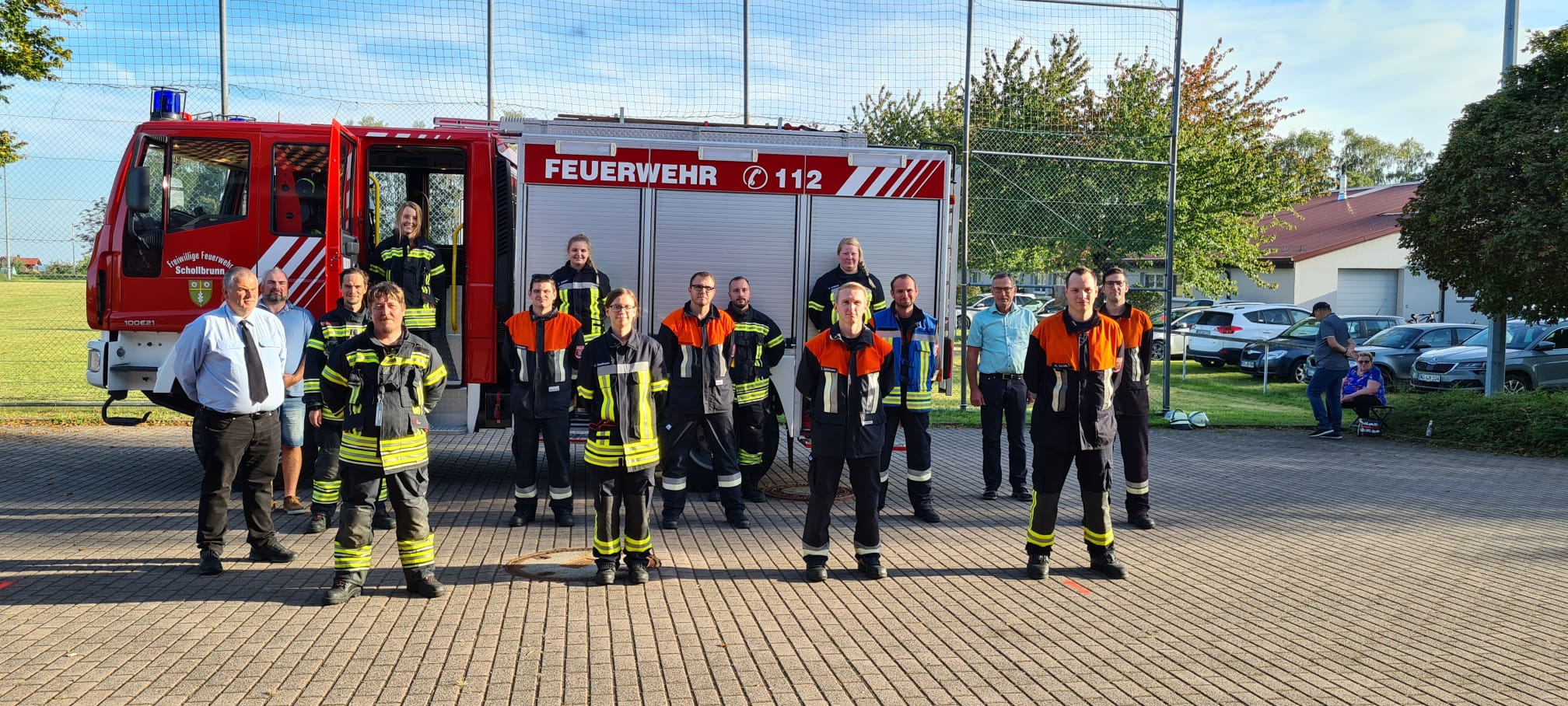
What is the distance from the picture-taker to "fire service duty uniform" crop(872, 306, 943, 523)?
8125mm

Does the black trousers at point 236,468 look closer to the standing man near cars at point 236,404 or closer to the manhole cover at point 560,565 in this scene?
the standing man near cars at point 236,404

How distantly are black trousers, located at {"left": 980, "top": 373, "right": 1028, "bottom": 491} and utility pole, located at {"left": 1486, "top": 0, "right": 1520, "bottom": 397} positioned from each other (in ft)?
28.2

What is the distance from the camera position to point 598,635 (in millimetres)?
5289

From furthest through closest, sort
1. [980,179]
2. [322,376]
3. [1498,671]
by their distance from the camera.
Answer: [980,179] → [322,376] → [1498,671]

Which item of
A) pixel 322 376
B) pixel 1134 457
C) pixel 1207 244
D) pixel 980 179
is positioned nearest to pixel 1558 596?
pixel 1134 457

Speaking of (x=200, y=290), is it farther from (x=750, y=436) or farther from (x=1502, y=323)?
(x=1502, y=323)

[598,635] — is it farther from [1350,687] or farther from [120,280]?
[120,280]

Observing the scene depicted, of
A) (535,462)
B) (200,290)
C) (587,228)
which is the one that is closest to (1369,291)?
(587,228)

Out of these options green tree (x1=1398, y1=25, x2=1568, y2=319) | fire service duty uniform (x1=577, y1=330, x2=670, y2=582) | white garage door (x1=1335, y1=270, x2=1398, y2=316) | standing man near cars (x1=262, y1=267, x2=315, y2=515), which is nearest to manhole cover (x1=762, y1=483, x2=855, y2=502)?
fire service duty uniform (x1=577, y1=330, x2=670, y2=582)

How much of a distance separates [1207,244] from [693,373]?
19.8m

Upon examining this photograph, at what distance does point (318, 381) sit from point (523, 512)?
5.52 feet

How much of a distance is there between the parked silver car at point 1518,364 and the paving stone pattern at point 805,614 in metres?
10.7

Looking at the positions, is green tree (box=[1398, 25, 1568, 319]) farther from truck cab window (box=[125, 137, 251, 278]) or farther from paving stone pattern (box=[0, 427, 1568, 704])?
truck cab window (box=[125, 137, 251, 278])

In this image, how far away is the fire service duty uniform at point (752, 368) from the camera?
8.19 m
